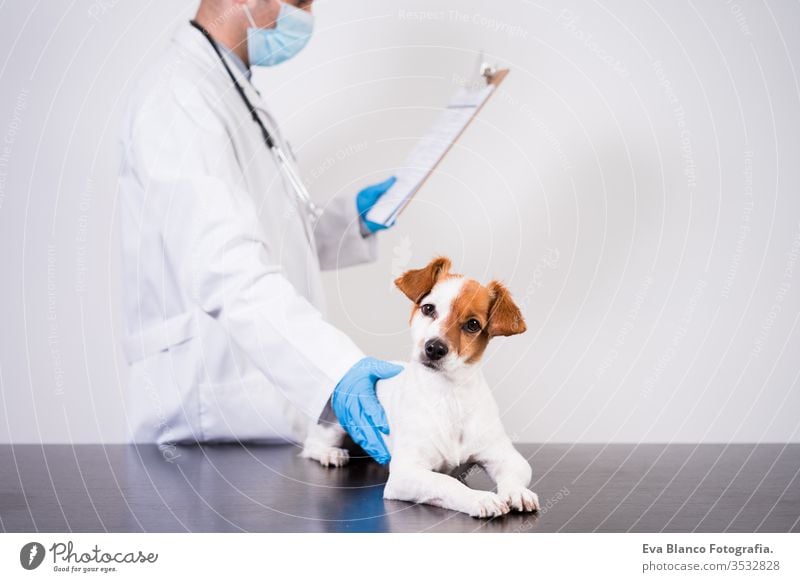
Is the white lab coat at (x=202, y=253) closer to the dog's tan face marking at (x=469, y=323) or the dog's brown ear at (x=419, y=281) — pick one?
the dog's brown ear at (x=419, y=281)

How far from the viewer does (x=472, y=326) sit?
90.6 inches

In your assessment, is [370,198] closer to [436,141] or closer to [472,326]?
[436,141]

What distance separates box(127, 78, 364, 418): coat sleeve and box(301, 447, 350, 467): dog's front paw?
0.91 ft

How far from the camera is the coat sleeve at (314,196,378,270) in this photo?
3.64 m

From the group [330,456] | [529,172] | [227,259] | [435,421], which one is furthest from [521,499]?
[529,172]

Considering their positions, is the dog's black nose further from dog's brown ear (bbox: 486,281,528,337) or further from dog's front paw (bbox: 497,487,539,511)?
dog's front paw (bbox: 497,487,539,511)

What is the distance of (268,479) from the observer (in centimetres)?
249

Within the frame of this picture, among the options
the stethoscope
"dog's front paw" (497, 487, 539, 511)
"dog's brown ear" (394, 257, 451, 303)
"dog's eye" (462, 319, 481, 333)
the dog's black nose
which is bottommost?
"dog's front paw" (497, 487, 539, 511)

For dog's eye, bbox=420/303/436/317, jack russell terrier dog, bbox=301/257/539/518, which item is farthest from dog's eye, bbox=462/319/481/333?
dog's eye, bbox=420/303/436/317

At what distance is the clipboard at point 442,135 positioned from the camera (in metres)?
2.95

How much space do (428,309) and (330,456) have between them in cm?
73

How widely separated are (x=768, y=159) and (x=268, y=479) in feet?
8.28
